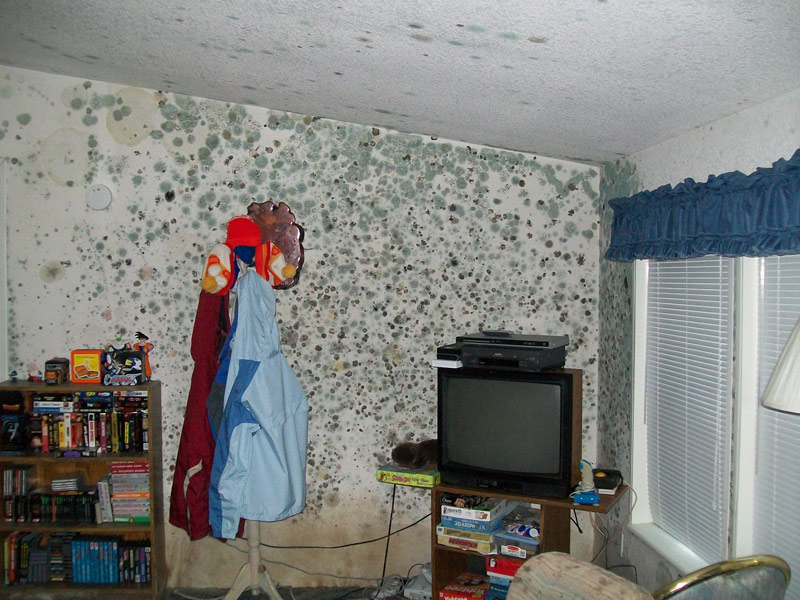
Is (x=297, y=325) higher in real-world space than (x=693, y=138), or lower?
lower

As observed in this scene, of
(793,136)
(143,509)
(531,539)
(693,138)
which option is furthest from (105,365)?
(793,136)

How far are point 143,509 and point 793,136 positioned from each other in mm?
3147

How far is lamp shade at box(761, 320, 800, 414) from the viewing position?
4.45 ft

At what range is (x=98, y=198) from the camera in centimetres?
340

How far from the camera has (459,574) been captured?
3.17 meters

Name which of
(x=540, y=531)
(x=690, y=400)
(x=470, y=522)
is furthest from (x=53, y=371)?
(x=690, y=400)

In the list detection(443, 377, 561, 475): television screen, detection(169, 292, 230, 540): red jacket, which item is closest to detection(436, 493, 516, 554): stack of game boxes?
detection(443, 377, 561, 475): television screen

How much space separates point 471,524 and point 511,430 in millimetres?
473

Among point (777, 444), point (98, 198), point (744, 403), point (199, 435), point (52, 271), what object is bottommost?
point (199, 435)

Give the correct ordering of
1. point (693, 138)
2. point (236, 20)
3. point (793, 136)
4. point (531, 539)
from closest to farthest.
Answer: point (793, 136) → point (236, 20) → point (693, 138) → point (531, 539)

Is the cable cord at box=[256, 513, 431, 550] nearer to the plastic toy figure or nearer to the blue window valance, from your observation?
the plastic toy figure

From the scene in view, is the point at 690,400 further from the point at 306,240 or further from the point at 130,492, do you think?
the point at 130,492

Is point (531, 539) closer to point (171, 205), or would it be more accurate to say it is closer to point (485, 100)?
point (485, 100)

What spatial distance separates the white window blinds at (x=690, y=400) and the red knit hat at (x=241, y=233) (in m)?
1.84
